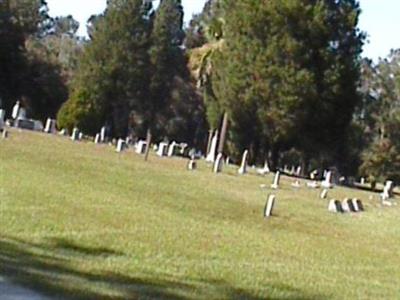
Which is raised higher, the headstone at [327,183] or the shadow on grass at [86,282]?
the headstone at [327,183]

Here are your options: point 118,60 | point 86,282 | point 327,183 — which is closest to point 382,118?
point 118,60

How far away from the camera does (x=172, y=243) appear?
12875mm

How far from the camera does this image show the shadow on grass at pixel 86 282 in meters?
→ 8.80

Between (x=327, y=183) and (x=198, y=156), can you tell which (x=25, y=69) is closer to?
(x=198, y=156)

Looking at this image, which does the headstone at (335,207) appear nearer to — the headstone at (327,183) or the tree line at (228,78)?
the headstone at (327,183)

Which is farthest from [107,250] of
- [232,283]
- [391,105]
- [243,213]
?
[391,105]

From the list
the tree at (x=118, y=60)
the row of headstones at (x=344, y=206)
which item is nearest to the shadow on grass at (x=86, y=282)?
the row of headstones at (x=344, y=206)

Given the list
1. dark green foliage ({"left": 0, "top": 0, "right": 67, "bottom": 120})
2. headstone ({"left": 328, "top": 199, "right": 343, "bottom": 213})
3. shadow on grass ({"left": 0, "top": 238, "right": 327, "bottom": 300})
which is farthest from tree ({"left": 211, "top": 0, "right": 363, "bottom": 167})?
shadow on grass ({"left": 0, "top": 238, "right": 327, "bottom": 300})

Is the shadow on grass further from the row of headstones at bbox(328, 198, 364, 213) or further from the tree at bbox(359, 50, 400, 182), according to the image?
the tree at bbox(359, 50, 400, 182)

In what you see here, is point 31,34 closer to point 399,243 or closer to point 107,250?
point 399,243

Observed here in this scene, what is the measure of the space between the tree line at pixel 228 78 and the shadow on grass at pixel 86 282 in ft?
135

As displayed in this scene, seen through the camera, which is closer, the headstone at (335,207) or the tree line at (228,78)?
the headstone at (335,207)

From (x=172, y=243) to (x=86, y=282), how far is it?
3731 mm

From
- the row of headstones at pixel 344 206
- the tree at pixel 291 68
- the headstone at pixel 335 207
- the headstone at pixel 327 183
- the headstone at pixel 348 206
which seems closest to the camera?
the headstone at pixel 335 207
